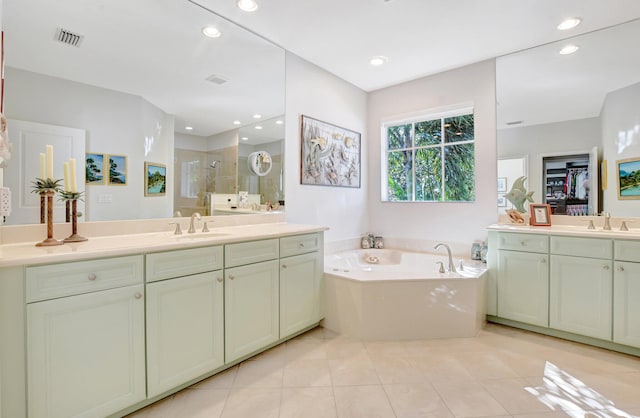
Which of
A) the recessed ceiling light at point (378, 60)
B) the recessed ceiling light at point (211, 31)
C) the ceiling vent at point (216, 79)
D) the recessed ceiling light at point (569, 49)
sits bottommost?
the ceiling vent at point (216, 79)

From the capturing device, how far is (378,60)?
3.20 m

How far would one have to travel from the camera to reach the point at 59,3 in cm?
175

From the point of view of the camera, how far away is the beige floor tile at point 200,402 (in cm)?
165

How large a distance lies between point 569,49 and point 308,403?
11.6 feet

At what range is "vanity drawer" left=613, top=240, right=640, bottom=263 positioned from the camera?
86.0 inches

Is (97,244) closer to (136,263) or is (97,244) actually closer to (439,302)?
(136,263)

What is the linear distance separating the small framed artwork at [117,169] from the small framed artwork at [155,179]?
0.13 m

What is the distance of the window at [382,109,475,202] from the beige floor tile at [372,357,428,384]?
2048 millimetres

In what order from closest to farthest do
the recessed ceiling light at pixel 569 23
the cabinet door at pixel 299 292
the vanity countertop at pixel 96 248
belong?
the vanity countertop at pixel 96 248
the cabinet door at pixel 299 292
the recessed ceiling light at pixel 569 23

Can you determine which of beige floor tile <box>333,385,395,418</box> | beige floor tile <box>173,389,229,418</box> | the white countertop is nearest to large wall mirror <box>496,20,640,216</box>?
the white countertop

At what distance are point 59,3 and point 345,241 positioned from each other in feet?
10.2

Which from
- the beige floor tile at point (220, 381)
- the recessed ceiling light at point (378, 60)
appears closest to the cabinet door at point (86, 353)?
the beige floor tile at point (220, 381)

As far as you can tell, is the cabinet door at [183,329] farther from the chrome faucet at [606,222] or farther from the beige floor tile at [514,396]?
the chrome faucet at [606,222]

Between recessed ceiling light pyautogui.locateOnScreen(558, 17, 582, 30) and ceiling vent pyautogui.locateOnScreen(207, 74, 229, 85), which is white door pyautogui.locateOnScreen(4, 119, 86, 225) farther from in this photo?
Result: recessed ceiling light pyautogui.locateOnScreen(558, 17, 582, 30)
